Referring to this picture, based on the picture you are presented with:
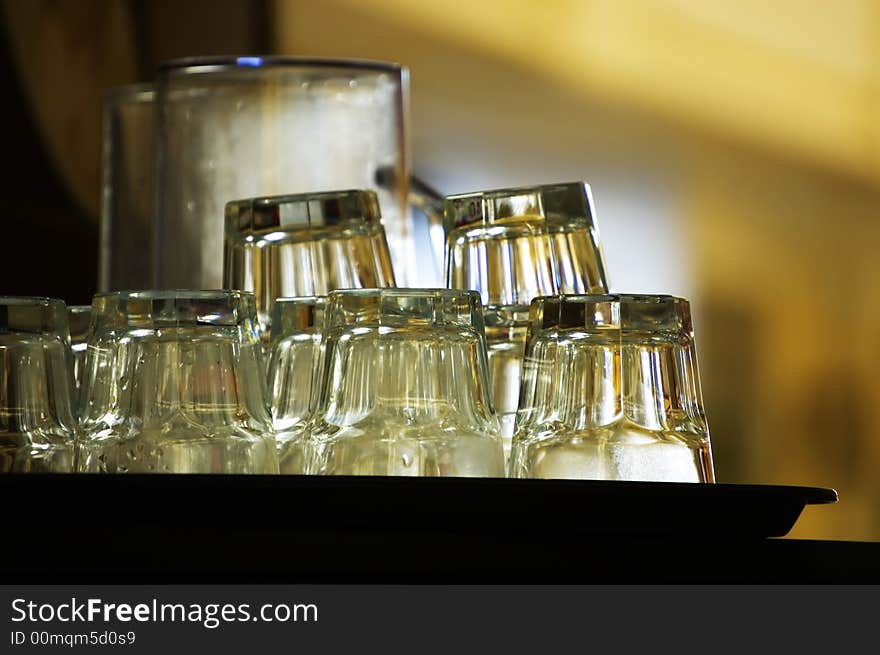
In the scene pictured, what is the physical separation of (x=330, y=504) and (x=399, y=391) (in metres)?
0.07

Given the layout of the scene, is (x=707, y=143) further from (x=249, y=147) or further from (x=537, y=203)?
(x=537, y=203)

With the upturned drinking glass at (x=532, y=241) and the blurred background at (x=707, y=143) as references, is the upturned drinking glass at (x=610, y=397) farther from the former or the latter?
the blurred background at (x=707, y=143)

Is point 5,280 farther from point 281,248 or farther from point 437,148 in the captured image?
point 281,248

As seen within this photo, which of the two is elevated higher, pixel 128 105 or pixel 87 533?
pixel 128 105

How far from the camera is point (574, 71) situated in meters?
1.43

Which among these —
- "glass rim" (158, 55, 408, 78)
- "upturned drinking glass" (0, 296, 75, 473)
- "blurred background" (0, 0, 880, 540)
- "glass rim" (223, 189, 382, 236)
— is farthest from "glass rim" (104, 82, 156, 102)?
"upturned drinking glass" (0, 296, 75, 473)

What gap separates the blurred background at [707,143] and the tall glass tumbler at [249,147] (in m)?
0.73

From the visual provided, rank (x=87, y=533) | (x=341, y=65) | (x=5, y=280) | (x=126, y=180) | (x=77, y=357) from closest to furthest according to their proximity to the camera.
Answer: (x=87, y=533)
(x=77, y=357)
(x=341, y=65)
(x=126, y=180)
(x=5, y=280)

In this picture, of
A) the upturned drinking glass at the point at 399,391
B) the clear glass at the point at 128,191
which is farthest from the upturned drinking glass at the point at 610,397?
the clear glass at the point at 128,191

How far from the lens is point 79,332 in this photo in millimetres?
368

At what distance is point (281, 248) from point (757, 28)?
1.11 meters

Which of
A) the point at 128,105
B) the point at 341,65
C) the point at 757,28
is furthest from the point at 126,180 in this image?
the point at 757,28

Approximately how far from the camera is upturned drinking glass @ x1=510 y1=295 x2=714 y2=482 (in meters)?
0.30

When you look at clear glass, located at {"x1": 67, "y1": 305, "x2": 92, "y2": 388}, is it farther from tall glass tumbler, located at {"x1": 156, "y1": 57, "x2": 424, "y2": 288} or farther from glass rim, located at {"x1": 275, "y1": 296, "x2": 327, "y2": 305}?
tall glass tumbler, located at {"x1": 156, "y1": 57, "x2": 424, "y2": 288}
